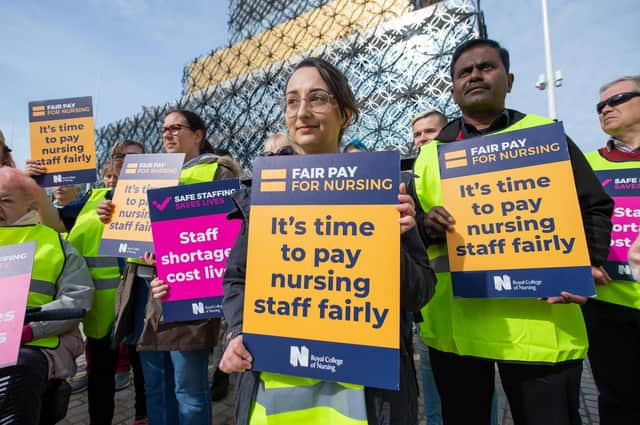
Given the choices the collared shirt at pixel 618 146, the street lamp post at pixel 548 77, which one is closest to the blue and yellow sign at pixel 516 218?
the collared shirt at pixel 618 146

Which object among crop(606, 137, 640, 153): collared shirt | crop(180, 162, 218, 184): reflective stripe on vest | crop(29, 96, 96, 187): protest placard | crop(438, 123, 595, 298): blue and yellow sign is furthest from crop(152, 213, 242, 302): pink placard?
crop(606, 137, 640, 153): collared shirt

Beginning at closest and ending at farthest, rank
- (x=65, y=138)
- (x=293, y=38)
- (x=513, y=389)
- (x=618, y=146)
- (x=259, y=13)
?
1. (x=513, y=389)
2. (x=618, y=146)
3. (x=65, y=138)
4. (x=293, y=38)
5. (x=259, y=13)

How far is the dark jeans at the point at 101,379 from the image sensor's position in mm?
2416

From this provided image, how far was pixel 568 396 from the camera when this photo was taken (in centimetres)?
A: 127

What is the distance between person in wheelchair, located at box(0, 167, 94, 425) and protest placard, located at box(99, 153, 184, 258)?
245 mm

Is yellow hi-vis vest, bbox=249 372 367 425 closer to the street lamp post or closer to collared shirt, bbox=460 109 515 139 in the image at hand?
Result: collared shirt, bbox=460 109 515 139

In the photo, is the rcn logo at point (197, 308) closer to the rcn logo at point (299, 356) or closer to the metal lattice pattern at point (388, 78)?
the rcn logo at point (299, 356)

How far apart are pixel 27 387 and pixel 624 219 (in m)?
3.21

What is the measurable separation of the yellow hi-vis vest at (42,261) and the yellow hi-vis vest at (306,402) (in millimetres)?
1639

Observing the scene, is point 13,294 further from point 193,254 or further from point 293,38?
point 293,38

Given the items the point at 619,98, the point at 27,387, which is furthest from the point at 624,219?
the point at 27,387

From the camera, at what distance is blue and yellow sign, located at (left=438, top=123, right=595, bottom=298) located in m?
1.22

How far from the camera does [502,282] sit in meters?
1.30

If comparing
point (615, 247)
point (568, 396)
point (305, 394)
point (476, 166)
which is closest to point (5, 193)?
point (305, 394)
